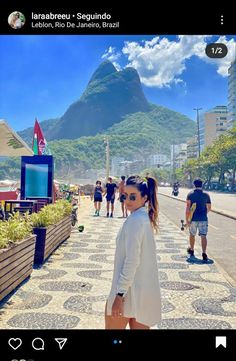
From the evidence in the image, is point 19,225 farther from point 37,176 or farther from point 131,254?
point 37,176

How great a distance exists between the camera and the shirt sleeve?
2324mm

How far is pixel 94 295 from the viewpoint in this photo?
5020 millimetres

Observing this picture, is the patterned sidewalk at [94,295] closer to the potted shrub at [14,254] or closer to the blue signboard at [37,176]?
the potted shrub at [14,254]

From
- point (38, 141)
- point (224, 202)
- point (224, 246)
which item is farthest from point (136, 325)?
point (224, 202)

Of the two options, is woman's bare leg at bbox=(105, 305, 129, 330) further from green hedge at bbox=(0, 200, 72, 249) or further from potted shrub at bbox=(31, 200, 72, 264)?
potted shrub at bbox=(31, 200, 72, 264)

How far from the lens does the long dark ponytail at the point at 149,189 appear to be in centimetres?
247
